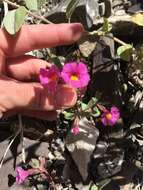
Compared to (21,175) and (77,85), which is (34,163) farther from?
(77,85)

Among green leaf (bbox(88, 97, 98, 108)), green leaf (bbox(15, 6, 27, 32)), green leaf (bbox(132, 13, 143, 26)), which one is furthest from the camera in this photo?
green leaf (bbox(88, 97, 98, 108))

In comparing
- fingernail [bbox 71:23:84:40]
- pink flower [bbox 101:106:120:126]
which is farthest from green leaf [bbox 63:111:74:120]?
fingernail [bbox 71:23:84:40]

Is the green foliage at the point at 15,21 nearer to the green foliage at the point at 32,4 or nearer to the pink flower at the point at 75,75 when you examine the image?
the green foliage at the point at 32,4

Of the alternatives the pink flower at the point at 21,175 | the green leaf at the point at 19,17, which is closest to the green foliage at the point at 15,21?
the green leaf at the point at 19,17

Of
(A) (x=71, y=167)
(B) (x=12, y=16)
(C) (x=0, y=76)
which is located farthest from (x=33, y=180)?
(B) (x=12, y=16)

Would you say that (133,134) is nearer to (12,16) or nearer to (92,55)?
(92,55)

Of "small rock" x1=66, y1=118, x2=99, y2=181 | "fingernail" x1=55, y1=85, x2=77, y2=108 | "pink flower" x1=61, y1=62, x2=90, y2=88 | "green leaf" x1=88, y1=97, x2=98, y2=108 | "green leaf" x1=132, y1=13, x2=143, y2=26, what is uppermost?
"green leaf" x1=132, y1=13, x2=143, y2=26

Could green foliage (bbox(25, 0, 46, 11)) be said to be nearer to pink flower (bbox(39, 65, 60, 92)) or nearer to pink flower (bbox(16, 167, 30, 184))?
pink flower (bbox(39, 65, 60, 92))
